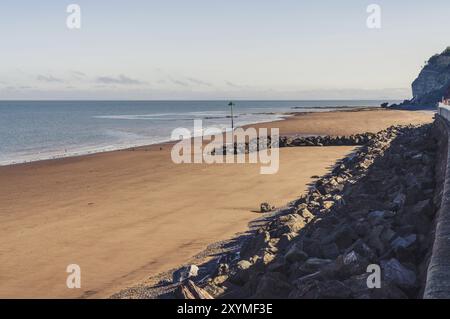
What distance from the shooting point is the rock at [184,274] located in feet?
27.9

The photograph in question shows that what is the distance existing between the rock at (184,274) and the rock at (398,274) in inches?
140

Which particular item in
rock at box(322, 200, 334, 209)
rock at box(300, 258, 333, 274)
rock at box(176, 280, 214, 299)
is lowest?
rock at box(176, 280, 214, 299)

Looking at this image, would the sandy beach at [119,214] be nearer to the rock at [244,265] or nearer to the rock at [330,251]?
the rock at [244,265]

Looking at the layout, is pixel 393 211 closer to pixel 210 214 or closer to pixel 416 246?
pixel 416 246

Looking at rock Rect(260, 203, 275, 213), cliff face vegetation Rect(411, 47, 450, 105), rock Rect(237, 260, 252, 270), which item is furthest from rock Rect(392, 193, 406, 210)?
cliff face vegetation Rect(411, 47, 450, 105)

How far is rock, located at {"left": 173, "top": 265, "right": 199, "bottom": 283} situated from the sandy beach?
2.82 feet

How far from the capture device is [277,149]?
103 ft

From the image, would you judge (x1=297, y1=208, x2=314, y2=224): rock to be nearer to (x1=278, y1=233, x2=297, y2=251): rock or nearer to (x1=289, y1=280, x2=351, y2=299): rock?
(x1=278, y1=233, x2=297, y2=251): rock

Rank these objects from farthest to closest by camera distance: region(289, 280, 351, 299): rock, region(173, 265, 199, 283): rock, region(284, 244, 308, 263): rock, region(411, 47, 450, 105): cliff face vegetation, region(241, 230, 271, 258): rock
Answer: region(411, 47, 450, 105): cliff face vegetation → region(241, 230, 271, 258): rock → region(173, 265, 199, 283): rock → region(284, 244, 308, 263): rock → region(289, 280, 351, 299): rock

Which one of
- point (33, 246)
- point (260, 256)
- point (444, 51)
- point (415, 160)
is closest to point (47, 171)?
point (33, 246)

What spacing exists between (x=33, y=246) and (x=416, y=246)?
818 centimetres

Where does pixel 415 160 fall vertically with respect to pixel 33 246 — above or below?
above

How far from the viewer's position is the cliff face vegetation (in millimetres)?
85750

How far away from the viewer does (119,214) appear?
14.4 meters
